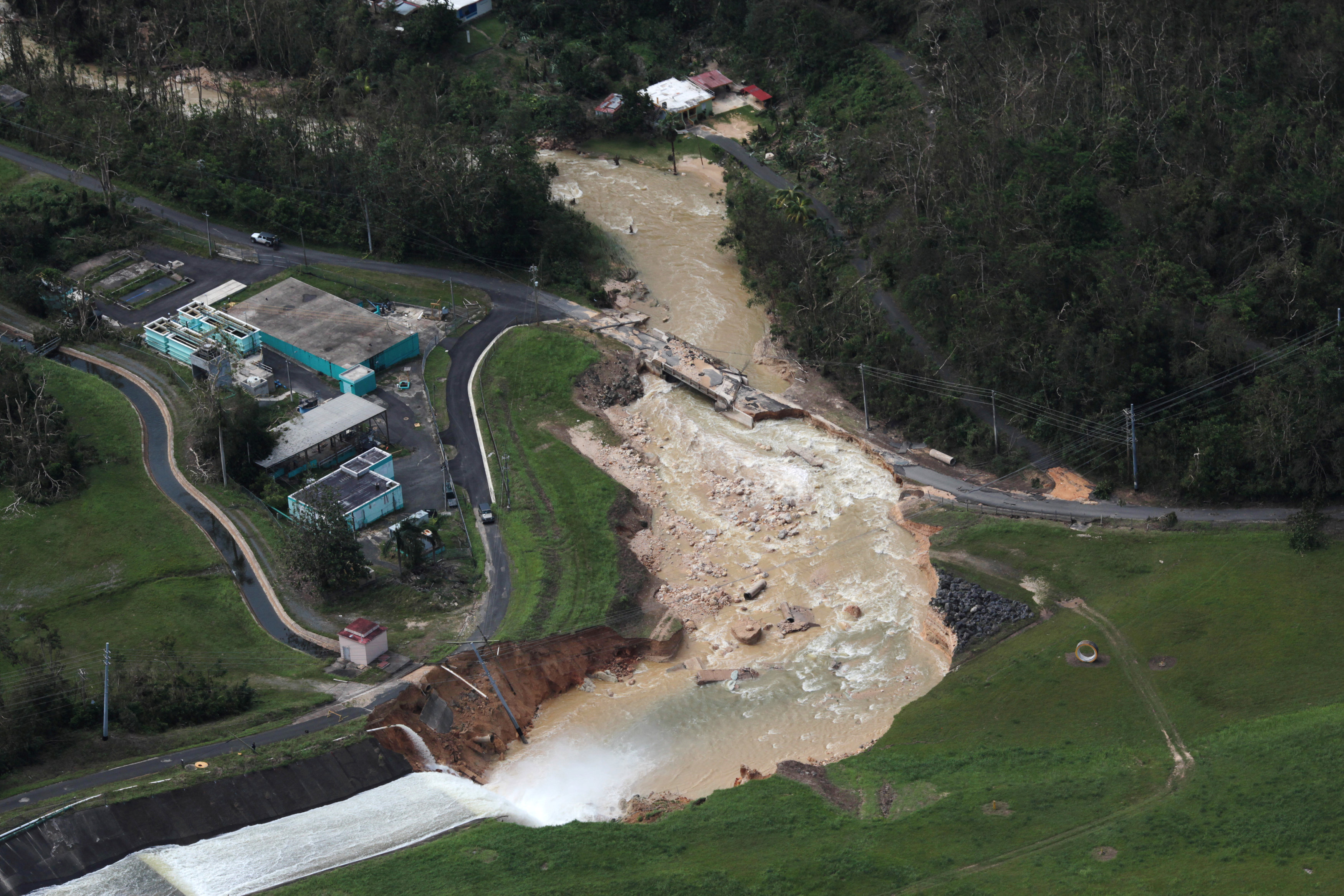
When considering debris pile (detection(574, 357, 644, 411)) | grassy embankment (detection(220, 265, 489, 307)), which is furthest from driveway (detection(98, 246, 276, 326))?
debris pile (detection(574, 357, 644, 411))

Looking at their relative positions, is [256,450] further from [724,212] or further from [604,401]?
[724,212]

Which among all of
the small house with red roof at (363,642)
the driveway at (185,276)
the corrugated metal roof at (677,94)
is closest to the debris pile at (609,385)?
the driveway at (185,276)

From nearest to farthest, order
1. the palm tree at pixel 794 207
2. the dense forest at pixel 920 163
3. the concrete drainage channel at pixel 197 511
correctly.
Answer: the concrete drainage channel at pixel 197 511 < the dense forest at pixel 920 163 < the palm tree at pixel 794 207

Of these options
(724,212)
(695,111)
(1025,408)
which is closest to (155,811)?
(1025,408)

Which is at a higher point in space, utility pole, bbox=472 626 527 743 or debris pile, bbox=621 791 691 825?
utility pole, bbox=472 626 527 743

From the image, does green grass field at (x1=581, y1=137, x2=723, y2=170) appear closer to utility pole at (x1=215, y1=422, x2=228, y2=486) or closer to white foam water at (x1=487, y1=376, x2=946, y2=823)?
white foam water at (x1=487, y1=376, x2=946, y2=823)

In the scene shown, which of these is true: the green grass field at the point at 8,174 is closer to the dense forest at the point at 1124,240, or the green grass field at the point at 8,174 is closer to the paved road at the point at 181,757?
the dense forest at the point at 1124,240

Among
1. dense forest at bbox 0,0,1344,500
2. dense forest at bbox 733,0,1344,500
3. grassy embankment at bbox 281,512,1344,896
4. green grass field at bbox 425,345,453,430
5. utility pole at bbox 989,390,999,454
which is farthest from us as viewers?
green grass field at bbox 425,345,453,430
